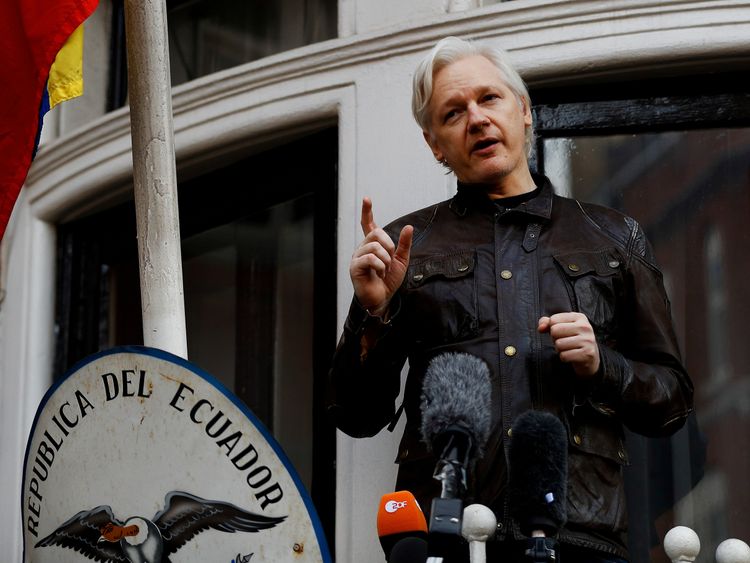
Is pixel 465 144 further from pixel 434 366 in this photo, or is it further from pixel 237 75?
pixel 237 75

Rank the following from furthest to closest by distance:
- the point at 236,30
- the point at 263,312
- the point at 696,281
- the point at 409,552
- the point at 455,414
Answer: the point at 236,30
the point at 263,312
the point at 696,281
the point at 455,414
the point at 409,552

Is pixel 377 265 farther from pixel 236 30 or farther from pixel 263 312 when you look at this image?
pixel 236 30

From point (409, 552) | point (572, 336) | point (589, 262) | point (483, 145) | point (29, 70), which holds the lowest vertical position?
point (409, 552)

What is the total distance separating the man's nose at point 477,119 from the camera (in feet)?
12.9

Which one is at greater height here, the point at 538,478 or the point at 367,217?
the point at 367,217

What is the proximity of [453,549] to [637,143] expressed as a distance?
2211mm

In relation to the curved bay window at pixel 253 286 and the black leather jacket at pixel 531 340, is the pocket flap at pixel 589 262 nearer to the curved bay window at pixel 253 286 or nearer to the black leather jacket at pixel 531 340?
the black leather jacket at pixel 531 340

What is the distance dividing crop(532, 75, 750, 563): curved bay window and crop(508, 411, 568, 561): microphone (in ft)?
4.96

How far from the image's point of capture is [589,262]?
381 centimetres

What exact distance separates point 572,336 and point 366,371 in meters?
0.56

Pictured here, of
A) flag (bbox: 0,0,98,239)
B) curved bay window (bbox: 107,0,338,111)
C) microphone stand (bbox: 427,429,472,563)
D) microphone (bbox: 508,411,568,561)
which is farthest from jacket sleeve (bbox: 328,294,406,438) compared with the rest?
curved bay window (bbox: 107,0,338,111)

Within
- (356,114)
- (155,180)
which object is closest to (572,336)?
(155,180)

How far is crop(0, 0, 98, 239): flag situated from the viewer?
168 inches

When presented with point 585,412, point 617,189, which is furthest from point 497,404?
point 617,189
